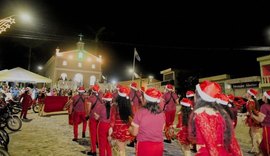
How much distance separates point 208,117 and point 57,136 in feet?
31.9

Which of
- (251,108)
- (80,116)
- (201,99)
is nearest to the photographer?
(201,99)

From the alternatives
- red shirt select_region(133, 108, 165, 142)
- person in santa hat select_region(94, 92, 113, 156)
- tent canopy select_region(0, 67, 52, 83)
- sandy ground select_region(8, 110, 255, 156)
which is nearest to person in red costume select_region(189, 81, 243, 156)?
red shirt select_region(133, 108, 165, 142)

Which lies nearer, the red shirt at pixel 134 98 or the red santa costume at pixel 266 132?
the red santa costume at pixel 266 132

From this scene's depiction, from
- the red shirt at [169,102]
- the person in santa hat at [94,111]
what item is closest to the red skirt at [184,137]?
the person in santa hat at [94,111]

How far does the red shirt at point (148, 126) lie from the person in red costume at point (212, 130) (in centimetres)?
111

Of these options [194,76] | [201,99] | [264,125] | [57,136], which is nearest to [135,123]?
[201,99]

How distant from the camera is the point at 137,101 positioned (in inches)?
453

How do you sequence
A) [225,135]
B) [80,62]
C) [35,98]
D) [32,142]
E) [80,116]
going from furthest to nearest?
[80,62] < [35,98] < [80,116] < [32,142] < [225,135]

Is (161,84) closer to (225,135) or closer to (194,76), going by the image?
(194,76)

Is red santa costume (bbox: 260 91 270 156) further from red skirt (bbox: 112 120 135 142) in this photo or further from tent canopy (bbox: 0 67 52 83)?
tent canopy (bbox: 0 67 52 83)

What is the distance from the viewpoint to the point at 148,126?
4.42 meters

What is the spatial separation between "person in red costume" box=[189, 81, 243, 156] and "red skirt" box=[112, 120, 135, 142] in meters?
2.75

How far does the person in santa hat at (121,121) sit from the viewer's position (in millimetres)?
5968

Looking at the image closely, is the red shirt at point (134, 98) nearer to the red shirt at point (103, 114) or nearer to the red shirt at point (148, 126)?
the red shirt at point (103, 114)
